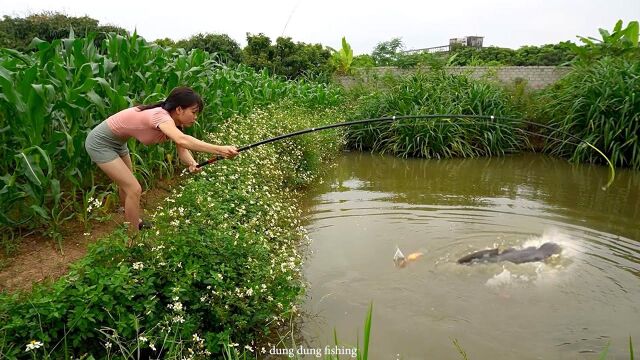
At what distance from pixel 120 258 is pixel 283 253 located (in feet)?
4.38

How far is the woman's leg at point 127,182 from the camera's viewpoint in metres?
4.00

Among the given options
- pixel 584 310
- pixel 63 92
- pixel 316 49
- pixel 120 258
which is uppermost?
pixel 316 49

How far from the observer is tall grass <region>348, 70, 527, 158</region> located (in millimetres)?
10961

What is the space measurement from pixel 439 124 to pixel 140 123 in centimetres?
829

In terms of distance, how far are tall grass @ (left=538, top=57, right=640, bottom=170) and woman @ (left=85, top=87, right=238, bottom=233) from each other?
7835mm

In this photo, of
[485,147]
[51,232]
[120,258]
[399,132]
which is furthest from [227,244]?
[485,147]

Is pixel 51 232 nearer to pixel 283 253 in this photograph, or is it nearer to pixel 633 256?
pixel 283 253

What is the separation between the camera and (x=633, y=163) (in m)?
9.63

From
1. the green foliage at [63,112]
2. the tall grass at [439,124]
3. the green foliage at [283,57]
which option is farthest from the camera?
the green foliage at [283,57]

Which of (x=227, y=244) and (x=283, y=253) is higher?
(x=227, y=244)

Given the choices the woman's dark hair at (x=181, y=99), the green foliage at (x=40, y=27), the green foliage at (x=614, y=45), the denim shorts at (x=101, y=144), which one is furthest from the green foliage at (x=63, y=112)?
the green foliage at (x=40, y=27)

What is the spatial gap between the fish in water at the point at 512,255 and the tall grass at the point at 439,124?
251 inches

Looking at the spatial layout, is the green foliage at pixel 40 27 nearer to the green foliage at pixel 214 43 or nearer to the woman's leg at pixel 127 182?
the green foliage at pixel 214 43

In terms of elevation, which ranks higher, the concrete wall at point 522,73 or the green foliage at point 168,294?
the concrete wall at point 522,73
